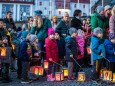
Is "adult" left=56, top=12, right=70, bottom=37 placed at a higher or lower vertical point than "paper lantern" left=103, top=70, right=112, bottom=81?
higher

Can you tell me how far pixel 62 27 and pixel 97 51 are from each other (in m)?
2.06

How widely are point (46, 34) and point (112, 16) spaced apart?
7.63ft

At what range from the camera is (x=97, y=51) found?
10.6 metres

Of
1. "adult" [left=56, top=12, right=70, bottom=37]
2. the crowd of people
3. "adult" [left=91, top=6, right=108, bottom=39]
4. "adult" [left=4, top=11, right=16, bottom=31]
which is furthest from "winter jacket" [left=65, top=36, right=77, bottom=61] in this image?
"adult" [left=4, top=11, right=16, bottom=31]

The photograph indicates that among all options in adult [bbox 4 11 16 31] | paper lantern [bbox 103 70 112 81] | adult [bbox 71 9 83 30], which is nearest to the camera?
paper lantern [bbox 103 70 112 81]

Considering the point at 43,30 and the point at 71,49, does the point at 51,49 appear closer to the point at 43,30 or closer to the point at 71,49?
the point at 71,49

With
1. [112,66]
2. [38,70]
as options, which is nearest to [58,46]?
[38,70]

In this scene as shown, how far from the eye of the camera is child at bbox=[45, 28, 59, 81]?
36.8 ft

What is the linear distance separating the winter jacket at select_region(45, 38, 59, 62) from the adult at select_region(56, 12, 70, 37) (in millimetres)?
998

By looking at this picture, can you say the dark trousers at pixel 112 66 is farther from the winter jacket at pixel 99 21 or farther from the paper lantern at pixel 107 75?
the winter jacket at pixel 99 21

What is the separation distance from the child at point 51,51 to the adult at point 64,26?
922mm

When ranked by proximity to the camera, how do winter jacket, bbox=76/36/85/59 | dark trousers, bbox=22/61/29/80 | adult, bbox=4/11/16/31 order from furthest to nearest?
adult, bbox=4/11/16/31 < winter jacket, bbox=76/36/85/59 < dark trousers, bbox=22/61/29/80

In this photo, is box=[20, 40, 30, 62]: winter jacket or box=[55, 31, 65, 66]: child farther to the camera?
box=[55, 31, 65, 66]: child

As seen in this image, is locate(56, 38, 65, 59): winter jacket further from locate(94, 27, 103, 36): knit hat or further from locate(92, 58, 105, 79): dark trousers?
locate(94, 27, 103, 36): knit hat
